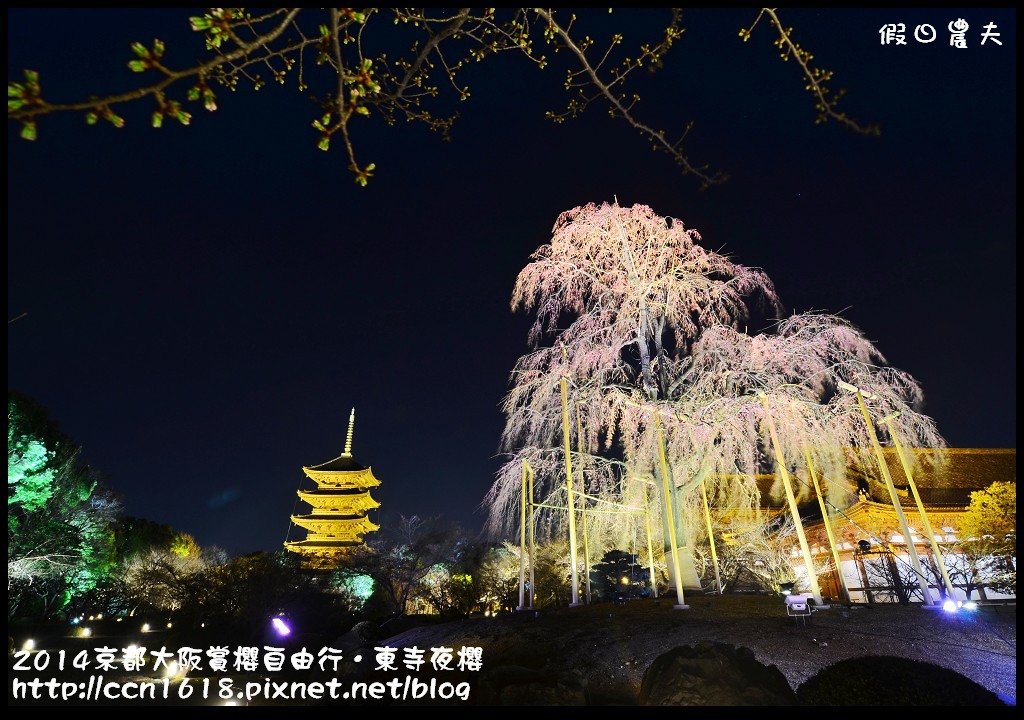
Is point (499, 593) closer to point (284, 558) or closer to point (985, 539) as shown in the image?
point (284, 558)

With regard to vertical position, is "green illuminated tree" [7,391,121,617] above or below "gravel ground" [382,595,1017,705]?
above

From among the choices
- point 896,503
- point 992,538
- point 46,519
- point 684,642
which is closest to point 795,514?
point 896,503

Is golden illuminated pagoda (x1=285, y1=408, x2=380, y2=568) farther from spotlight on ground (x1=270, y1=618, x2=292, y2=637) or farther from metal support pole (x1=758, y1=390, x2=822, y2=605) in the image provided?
metal support pole (x1=758, y1=390, x2=822, y2=605)

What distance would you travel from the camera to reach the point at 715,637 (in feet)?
24.0

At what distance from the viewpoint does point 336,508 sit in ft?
130

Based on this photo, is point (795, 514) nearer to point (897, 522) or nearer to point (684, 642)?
point (684, 642)

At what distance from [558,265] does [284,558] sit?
24.5 metres

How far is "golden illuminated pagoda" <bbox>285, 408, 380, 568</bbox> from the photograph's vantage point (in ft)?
119

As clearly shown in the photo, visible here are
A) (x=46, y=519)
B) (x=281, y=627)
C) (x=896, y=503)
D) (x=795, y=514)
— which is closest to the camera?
(x=795, y=514)

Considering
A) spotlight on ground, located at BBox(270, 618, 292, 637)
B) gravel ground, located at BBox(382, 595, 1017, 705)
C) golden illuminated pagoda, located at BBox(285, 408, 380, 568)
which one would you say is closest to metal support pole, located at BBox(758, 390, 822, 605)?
gravel ground, located at BBox(382, 595, 1017, 705)

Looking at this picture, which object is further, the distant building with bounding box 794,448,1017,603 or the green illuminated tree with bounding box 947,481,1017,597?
the distant building with bounding box 794,448,1017,603

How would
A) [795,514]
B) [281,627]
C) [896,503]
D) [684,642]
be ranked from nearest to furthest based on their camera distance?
[684,642] < [795,514] < [896,503] < [281,627]

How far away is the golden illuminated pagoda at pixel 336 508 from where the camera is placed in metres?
36.3

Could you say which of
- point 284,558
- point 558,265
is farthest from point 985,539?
point 284,558
